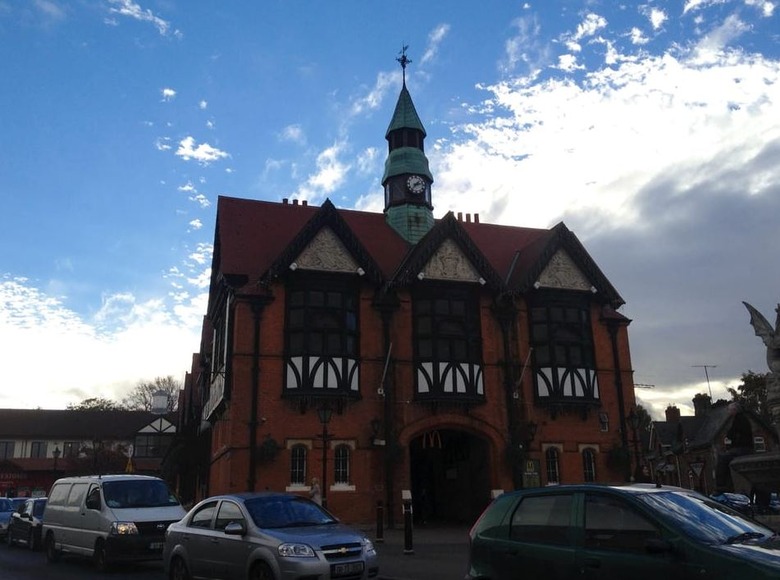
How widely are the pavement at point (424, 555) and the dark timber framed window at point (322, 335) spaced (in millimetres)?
5655

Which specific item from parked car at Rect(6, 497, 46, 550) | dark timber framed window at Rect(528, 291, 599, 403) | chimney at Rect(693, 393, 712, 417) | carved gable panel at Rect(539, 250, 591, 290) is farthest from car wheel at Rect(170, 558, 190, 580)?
chimney at Rect(693, 393, 712, 417)

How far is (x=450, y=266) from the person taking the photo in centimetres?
2809

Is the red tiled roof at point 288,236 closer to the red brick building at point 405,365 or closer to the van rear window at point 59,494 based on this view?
the red brick building at point 405,365

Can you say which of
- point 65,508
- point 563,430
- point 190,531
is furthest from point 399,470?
point 190,531

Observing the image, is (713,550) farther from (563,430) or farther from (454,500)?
(454,500)

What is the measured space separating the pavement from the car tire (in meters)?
3.05

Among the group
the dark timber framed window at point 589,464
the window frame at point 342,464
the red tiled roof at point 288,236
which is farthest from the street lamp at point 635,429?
the window frame at point 342,464

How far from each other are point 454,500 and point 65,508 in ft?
58.0

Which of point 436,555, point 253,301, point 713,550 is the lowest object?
point 436,555

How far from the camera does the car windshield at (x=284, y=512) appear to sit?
1001 centimetres

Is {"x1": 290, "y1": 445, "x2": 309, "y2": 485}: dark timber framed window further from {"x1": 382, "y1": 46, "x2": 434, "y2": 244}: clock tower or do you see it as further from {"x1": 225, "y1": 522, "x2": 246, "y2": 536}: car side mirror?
{"x1": 225, "y1": 522, "x2": 246, "y2": 536}: car side mirror

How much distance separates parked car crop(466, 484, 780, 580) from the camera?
5840 millimetres

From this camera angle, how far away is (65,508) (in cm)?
1591

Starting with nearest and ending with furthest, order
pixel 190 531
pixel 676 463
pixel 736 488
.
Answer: pixel 190 531 < pixel 736 488 < pixel 676 463
